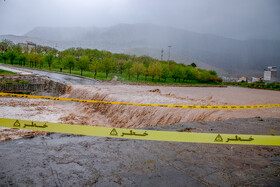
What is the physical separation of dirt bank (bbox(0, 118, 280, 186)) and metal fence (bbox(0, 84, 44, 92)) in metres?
24.1

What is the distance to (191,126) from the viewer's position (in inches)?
259

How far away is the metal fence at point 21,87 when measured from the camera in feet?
78.8

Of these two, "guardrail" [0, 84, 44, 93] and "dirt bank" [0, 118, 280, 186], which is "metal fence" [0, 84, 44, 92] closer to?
"guardrail" [0, 84, 44, 93]

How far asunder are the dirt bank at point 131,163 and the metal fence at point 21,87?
2413cm

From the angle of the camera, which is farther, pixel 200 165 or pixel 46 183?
pixel 200 165

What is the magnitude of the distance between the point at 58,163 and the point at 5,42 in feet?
405

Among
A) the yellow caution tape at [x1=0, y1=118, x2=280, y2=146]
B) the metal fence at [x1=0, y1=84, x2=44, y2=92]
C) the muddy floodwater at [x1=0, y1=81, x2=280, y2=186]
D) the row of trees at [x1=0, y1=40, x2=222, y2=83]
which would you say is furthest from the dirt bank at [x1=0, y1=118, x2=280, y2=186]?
the row of trees at [x1=0, y1=40, x2=222, y2=83]

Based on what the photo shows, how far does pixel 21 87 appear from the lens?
85.7ft

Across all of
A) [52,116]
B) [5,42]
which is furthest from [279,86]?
[5,42]

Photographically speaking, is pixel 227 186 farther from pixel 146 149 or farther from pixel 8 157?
pixel 8 157

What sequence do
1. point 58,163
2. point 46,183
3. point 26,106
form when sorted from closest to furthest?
1. point 46,183
2. point 58,163
3. point 26,106

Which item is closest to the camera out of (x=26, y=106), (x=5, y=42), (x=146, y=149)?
(x=146, y=149)

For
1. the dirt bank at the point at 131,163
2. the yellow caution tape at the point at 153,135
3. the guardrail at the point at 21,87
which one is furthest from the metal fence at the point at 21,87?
the yellow caution tape at the point at 153,135

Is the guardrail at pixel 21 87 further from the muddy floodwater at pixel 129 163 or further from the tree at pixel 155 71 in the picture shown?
the tree at pixel 155 71
